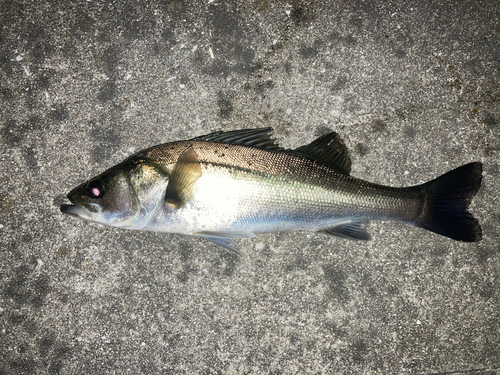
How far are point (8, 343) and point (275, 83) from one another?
3183 millimetres

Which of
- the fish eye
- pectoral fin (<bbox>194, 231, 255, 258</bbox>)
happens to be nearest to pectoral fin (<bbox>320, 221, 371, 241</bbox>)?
pectoral fin (<bbox>194, 231, 255, 258</bbox>)

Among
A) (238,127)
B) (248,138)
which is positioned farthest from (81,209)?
(238,127)

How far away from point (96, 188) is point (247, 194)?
3.37 feet

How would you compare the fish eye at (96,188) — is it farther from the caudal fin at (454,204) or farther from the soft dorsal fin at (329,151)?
the caudal fin at (454,204)

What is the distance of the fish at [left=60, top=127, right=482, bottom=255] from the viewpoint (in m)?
2.14

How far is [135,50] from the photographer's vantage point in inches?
109

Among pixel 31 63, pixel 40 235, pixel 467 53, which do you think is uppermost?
pixel 31 63

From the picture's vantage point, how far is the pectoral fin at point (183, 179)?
2.12m

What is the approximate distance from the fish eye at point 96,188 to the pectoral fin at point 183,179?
436mm

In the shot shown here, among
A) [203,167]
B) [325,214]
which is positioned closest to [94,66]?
[203,167]

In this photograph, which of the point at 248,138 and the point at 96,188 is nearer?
the point at 96,188

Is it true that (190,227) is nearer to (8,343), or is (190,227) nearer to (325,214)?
(325,214)

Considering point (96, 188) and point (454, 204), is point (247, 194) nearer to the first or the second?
point (96, 188)

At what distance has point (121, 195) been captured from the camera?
2.13 m
